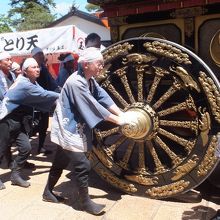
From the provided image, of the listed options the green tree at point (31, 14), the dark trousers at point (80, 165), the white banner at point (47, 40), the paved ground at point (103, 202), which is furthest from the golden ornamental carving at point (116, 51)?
the green tree at point (31, 14)

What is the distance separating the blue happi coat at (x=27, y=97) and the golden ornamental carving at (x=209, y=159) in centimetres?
159

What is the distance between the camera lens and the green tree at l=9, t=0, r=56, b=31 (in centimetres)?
2742

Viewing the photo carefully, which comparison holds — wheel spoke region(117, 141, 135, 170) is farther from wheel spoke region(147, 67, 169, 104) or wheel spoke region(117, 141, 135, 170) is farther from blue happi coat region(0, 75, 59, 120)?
blue happi coat region(0, 75, 59, 120)

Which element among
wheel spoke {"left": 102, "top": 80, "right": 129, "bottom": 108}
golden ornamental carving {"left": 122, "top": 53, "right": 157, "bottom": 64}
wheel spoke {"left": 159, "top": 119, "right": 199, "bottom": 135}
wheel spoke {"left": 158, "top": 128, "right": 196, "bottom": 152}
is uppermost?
golden ornamental carving {"left": 122, "top": 53, "right": 157, "bottom": 64}

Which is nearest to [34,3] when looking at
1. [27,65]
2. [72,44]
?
[72,44]

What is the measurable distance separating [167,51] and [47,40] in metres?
5.44

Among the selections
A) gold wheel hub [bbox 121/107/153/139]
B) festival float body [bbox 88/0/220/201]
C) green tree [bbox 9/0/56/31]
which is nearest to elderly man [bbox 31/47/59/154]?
festival float body [bbox 88/0/220/201]

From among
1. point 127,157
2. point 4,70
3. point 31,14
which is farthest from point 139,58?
point 31,14

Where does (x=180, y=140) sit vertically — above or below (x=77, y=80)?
below

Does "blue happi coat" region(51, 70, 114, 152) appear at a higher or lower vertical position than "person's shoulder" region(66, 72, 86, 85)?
lower

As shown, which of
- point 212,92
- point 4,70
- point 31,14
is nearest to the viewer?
point 212,92

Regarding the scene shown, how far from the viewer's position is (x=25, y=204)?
3.38m

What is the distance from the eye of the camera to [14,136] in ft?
13.0

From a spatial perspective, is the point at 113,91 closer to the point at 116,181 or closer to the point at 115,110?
the point at 115,110
